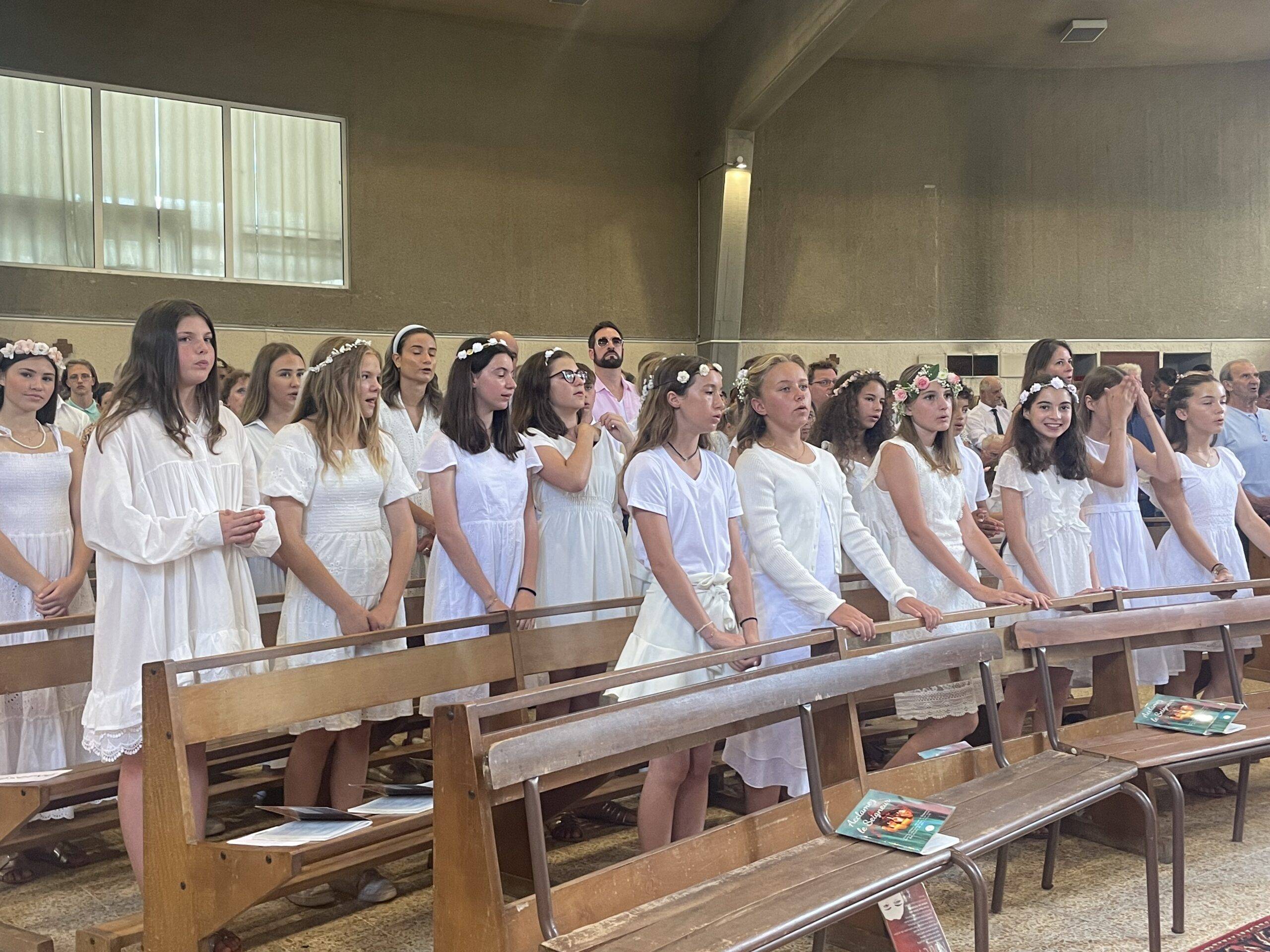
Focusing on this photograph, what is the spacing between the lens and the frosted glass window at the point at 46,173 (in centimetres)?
1012

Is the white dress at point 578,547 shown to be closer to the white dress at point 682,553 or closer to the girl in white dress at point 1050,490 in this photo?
the white dress at point 682,553

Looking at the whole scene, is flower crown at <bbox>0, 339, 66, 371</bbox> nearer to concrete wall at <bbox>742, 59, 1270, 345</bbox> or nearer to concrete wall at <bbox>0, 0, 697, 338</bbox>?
concrete wall at <bbox>0, 0, 697, 338</bbox>

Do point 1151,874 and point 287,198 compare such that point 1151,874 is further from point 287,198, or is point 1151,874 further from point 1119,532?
point 287,198

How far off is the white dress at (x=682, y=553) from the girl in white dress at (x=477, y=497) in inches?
25.3

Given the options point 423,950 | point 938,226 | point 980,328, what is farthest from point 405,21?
point 423,950

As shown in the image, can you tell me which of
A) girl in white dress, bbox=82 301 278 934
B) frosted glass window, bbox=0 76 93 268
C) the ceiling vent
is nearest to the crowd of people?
girl in white dress, bbox=82 301 278 934

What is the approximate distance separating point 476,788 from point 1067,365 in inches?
150

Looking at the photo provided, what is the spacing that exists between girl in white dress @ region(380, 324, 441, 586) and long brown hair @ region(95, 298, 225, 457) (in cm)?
163

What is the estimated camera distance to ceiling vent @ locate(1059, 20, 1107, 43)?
42.0 feet

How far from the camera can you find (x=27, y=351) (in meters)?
4.41

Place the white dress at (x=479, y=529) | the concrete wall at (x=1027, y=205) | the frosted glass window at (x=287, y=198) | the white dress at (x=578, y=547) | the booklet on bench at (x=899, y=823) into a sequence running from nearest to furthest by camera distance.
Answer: the booklet on bench at (x=899, y=823) < the white dress at (x=479, y=529) < the white dress at (x=578, y=547) < the frosted glass window at (x=287, y=198) < the concrete wall at (x=1027, y=205)

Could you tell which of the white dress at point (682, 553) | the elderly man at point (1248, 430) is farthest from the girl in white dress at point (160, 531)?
the elderly man at point (1248, 430)

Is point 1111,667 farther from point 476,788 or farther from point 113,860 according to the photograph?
point 113,860

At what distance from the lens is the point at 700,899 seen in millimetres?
2547
